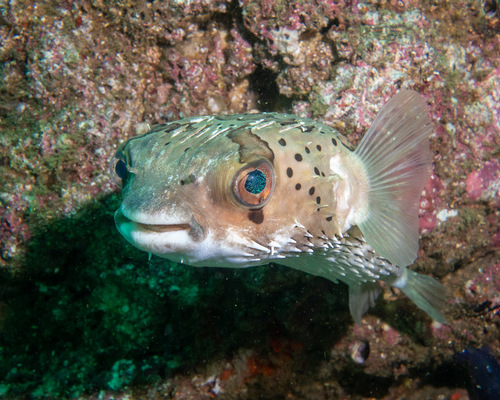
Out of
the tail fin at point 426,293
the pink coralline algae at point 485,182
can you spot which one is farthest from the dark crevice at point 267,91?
the tail fin at point 426,293

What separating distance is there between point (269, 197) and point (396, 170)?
99 cm

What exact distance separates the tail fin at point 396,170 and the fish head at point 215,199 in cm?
46

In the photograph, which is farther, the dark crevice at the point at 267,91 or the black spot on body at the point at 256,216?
the dark crevice at the point at 267,91

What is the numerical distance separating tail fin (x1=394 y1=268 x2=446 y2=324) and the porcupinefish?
0.78 metres

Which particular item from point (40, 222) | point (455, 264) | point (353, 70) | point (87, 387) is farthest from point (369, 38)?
point (87, 387)

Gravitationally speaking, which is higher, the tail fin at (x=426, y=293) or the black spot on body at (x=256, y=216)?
the black spot on body at (x=256, y=216)

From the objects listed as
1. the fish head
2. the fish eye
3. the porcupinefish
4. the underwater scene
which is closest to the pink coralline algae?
the underwater scene

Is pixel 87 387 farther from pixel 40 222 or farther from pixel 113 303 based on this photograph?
pixel 40 222

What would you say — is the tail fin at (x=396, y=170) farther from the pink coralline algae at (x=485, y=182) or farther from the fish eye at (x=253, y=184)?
the pink coralline algae at (x=485, y=182)

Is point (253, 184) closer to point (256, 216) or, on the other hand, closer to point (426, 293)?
point (256, 216)

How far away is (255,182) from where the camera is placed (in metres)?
1.69

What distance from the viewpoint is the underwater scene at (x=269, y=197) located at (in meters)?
2.20

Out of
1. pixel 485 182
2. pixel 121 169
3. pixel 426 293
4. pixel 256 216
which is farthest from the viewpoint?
pixel 485 182

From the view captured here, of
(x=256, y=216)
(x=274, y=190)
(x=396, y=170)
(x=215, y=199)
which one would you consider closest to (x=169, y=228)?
(x=215, y=199)
